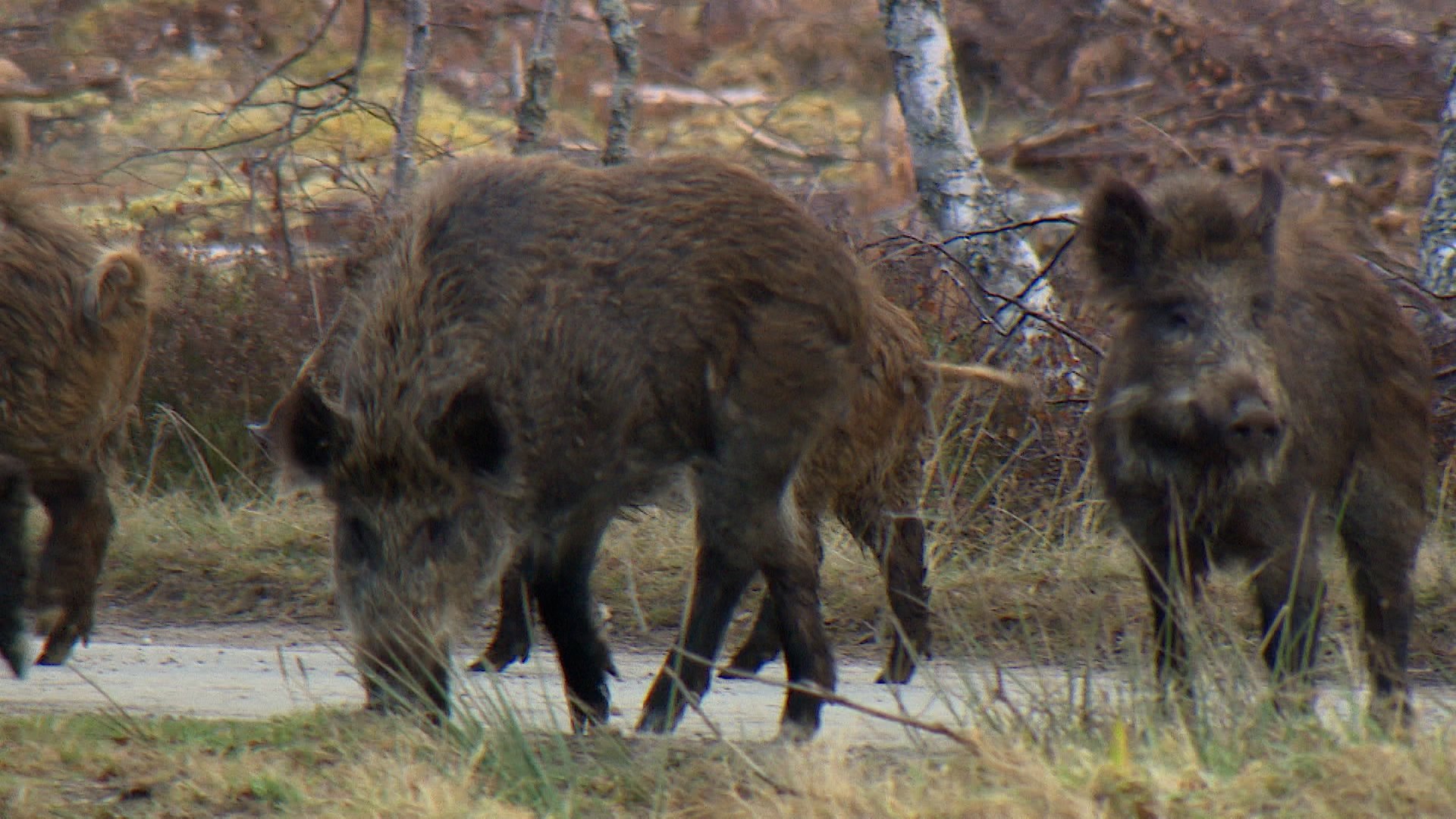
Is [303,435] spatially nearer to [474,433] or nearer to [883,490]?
[474,433]

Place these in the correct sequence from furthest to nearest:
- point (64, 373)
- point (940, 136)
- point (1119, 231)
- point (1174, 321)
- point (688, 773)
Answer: point (940, 136) → point (64, 373) → point (1119, 231) → point (1174, 321) → point (688, 773)

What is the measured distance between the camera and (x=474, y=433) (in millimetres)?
4422

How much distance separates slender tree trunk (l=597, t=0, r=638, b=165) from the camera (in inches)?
373

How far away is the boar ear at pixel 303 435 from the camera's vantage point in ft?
14.4

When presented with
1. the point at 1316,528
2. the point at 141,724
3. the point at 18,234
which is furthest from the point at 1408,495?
the point at 18,234

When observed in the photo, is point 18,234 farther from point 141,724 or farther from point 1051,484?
point 1051,484

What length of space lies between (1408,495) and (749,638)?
217 centimetres

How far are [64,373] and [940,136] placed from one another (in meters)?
5.22

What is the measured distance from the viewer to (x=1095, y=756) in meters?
3.29

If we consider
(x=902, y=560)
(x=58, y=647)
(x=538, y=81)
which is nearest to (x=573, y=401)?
(x=902, y=560)

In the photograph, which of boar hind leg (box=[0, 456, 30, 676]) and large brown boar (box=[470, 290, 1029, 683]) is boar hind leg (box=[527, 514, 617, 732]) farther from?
boar hind leg (box=[0, 456, 30, 676])

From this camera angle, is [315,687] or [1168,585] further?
[315,687]

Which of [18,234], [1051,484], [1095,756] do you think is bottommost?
[1051,484]

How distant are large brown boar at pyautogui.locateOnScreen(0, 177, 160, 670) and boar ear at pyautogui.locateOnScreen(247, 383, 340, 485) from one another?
1.28 m
